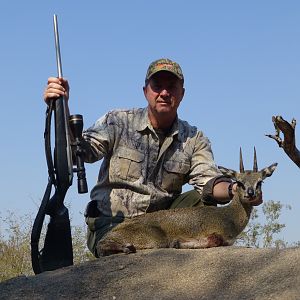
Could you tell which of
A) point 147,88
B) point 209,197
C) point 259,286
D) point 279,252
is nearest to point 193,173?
point 209,197

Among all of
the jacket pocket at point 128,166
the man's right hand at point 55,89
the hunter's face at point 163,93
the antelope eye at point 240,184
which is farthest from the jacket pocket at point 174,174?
the man's right hand at point 55,89

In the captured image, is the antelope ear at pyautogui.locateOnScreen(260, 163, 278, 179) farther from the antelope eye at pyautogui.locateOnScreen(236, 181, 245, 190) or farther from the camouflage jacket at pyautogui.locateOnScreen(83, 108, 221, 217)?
the camouflage jacket at pyautogui.locateOnScreen(83, 108, 221, 217)

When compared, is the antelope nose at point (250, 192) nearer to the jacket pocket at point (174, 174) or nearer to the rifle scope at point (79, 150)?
the jacket pocket at point (174, 174)

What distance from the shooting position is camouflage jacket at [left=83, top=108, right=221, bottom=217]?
24.5ft

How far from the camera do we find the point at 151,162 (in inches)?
299

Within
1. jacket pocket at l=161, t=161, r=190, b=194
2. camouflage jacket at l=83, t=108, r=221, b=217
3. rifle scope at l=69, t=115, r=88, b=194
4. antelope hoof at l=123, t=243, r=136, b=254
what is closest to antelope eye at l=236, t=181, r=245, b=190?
camouflage jacket at l=83, t=108, r=221, b=217

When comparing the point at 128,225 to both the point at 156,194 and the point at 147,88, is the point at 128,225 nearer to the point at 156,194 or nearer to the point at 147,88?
the point at 156,194

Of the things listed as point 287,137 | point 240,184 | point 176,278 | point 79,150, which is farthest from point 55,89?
point 287,137

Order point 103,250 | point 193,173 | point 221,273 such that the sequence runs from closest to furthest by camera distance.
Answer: point 221,273 → point 103,250 → point 193,173

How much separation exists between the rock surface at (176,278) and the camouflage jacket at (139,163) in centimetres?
130

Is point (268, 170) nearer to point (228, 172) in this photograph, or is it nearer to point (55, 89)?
point (228, 172)

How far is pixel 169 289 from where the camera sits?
17.4 feet

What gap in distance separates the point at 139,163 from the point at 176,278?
2231 millimetres

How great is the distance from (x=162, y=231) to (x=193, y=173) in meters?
1.06
